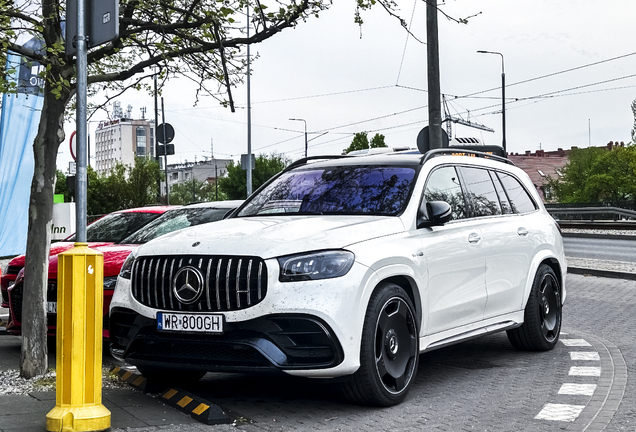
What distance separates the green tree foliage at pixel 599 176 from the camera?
253 ft

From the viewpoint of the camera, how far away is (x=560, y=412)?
5645mm

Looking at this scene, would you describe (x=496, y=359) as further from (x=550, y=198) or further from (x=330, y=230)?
(x=550, y=198)

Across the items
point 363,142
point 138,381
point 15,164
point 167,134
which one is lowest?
point 138,381

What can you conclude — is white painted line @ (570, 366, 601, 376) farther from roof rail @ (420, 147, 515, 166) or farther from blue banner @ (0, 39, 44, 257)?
blue banner @ (0, 39, 44, 257)

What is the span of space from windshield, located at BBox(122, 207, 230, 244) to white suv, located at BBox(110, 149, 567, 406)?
85.0 inches

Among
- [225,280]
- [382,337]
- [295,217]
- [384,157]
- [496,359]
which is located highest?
[384,157]

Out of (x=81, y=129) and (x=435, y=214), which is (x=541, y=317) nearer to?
(x=435, y=214)

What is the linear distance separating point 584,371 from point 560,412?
5.29ft

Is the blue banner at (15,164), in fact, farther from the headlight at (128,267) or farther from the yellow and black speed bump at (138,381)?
the headlight at (128,267)

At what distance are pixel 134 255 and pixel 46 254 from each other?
1.20 meters

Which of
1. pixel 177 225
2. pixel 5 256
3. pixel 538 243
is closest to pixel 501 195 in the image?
pixel 538 243

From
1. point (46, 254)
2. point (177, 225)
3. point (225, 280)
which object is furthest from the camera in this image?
point (177, 225)

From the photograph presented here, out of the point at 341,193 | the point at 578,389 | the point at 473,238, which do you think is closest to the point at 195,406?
the point at 341,193

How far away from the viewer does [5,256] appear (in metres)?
22.8
